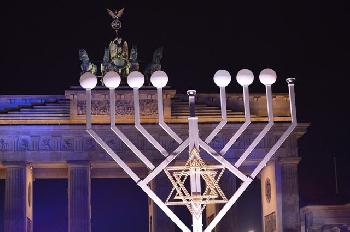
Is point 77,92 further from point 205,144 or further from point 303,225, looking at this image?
point 205,144

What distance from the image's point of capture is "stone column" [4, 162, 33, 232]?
897 inches

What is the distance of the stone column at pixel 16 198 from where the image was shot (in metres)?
22.8

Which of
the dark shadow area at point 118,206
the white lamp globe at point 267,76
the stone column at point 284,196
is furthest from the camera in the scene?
the dark shadow area at point 118,206

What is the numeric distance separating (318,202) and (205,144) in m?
18.6

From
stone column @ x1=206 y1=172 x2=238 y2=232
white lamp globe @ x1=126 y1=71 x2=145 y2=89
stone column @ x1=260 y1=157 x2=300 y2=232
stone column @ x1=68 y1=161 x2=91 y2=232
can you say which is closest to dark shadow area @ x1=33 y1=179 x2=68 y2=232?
stone column @ x1=68 y1=161 x2=91 y2=232

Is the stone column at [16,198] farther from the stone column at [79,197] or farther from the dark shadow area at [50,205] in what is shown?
the dark shadow area at [50,205]

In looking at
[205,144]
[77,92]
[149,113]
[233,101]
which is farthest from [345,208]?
[205,144]

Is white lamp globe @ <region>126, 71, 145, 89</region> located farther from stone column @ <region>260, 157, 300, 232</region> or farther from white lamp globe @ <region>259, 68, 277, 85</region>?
stone column @ <region>260, 157, 300, 232</region>

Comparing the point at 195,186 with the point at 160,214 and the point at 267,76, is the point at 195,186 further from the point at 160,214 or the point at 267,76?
the point at 160,214

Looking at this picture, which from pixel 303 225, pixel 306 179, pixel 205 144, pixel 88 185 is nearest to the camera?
pixel 205 144

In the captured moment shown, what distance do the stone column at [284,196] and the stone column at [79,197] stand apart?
529 cm

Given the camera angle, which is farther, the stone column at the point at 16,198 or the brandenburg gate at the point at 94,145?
the brandenburg gate at the point at 94,145

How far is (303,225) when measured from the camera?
82.0 ft

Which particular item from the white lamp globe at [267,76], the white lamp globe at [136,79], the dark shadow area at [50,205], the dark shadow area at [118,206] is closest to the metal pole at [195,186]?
the white lamp globe at [136,79]
